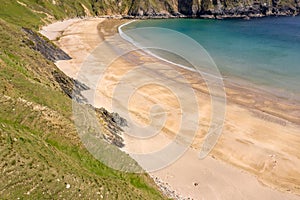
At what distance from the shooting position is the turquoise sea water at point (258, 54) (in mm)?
53594

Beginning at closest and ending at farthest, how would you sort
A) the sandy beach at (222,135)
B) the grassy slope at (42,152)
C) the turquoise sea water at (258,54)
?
the grassy slope at (42,152)
the sandy beach at (222,135)
the turquoise sea water at (258,54)

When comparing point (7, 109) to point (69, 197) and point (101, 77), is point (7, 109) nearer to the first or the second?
point (69, 197)

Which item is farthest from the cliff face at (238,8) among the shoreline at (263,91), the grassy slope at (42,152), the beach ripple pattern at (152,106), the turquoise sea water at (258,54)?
the grassy slope at (42,152)

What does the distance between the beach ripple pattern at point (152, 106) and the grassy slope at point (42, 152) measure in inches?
52.8

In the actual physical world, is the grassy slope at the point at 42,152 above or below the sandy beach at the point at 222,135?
above

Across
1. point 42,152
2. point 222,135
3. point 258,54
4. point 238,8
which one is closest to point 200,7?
point 238,8

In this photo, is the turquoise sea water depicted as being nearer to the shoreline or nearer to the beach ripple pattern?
the shoreline

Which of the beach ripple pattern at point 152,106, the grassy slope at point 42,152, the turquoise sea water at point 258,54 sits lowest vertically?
the turquoise sea water at point 258,54

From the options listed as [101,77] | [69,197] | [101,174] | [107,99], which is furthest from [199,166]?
[101,77]

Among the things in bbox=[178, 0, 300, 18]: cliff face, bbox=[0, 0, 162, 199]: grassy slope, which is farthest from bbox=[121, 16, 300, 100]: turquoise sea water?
bbox=[178, 0, 300, 18]: cliff face

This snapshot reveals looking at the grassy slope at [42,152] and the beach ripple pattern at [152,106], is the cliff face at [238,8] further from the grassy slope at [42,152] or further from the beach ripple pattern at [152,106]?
the grassy slope at [42,152]

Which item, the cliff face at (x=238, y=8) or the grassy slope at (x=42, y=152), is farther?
the cliff face at (x=238, y=8)

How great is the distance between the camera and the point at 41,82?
92.1ft

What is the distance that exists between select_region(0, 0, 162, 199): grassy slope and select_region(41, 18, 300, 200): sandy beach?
6878mm
